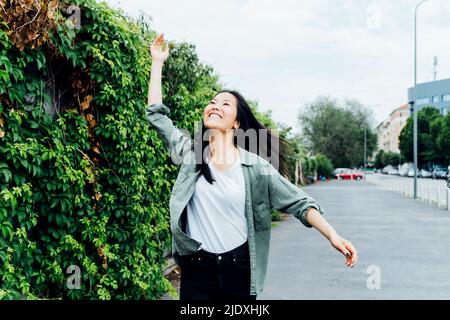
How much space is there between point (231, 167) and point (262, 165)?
15 centimetres

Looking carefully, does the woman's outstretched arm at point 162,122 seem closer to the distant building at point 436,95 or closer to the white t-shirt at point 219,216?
the white t-shirt at point 219,216

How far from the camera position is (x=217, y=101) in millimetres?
3029

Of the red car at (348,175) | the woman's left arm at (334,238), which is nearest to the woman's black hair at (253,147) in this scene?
the woman's left arm at (334,238)

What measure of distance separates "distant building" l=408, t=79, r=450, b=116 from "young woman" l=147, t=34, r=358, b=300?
103124 millimetres

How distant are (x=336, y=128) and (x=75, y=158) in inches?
2750

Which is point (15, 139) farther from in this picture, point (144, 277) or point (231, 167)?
point (144, 277)

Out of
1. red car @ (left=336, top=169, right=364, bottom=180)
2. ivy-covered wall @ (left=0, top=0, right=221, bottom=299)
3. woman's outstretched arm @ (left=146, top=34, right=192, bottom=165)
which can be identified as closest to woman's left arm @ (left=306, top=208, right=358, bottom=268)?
woman's outstretched arm @ (left=146, top=34, right=192, bottom=165)

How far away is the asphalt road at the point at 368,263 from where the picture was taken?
7195 millimetres

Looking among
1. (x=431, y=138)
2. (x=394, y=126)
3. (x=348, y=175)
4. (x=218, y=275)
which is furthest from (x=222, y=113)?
(x=394, y=126)

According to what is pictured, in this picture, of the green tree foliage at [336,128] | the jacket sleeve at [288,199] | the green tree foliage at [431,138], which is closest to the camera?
the jacket sleeve at [288,199]

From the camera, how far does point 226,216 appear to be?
2854 mm

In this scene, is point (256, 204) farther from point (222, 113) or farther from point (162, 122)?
point (162, 122)

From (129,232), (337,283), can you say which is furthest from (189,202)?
(337,283)
